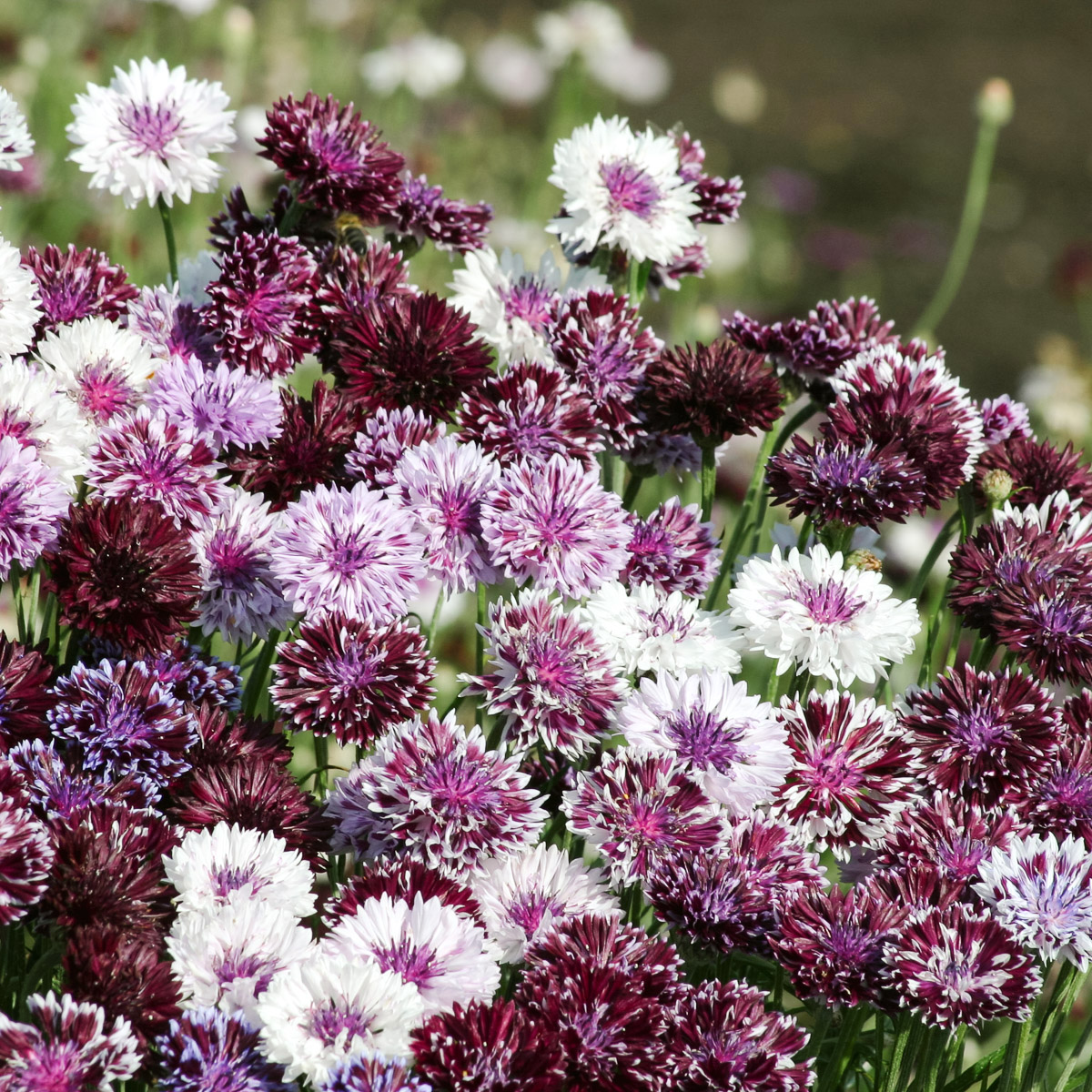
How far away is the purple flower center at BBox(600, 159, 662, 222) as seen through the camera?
1412mm

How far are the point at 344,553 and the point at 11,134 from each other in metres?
0.57

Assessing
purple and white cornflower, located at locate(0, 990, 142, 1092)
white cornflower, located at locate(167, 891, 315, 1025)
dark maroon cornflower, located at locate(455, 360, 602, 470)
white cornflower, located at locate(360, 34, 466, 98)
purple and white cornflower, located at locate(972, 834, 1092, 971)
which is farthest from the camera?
white cornflower, located at locate(360, 34, 466, 98)

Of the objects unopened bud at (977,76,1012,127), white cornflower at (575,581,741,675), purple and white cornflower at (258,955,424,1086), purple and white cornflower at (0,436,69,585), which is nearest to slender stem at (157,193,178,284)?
purple and white cornflower at (0,436,69,585)

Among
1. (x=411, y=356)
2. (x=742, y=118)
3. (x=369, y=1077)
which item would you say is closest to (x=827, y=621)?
(x=411, y=356)

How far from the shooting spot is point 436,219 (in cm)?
147

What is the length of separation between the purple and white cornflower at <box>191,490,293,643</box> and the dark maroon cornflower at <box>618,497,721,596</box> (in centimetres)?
35

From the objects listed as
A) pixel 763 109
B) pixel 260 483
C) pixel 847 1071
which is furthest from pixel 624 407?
pixel 763 109

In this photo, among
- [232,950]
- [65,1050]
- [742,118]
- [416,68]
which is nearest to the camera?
[65,1050]

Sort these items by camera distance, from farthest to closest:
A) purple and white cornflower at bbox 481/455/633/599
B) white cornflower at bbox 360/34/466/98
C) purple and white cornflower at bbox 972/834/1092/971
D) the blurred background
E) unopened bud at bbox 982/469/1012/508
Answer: white cornflower at bbox 360/34/466/98, the blurred background, unopened bud at bbox 982/469/1012/508, purple and white cornflower at bbox 481/455/633/599, purple and white cornflower at bbox 972/834/1092/971

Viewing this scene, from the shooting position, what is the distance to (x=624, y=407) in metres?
1.35

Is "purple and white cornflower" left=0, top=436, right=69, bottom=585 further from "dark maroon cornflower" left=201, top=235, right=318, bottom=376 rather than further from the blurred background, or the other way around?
the blurred background

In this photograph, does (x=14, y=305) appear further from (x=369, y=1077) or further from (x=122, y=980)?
(x=369, y=1077)

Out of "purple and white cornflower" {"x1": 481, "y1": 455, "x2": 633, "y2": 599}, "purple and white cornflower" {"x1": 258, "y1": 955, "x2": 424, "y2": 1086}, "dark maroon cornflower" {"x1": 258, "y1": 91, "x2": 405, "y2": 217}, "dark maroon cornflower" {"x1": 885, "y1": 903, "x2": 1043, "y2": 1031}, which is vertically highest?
"dark maroon cornflower" {"x1": 258, "y1": 91, "x2": 405, "y2": 217}

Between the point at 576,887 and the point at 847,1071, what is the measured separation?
1.33ft
